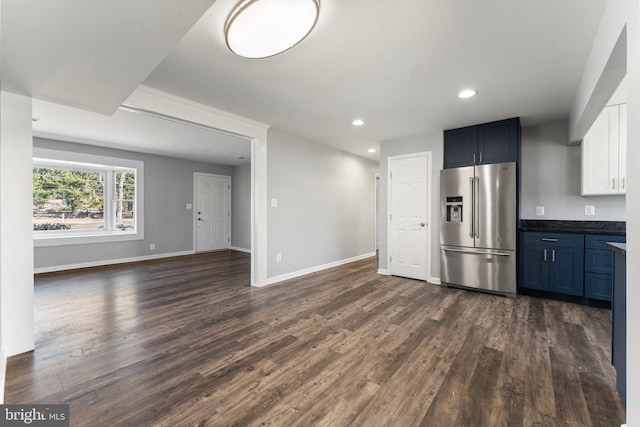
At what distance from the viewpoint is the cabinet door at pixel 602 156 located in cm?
313

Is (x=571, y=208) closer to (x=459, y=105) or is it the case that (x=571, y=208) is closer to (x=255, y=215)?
(x=459, y=105)

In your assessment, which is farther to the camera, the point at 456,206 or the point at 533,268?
the point at 456,206

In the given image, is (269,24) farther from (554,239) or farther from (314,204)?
(554,239)

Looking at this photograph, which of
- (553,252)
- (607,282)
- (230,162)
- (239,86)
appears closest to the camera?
(239,86)

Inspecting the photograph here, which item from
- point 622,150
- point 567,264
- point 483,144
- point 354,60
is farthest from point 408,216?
point 354,60

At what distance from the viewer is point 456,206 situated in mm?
3855

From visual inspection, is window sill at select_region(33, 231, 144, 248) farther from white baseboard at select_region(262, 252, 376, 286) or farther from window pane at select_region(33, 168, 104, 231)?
white baseboard at select_region(262, 252, 376, 286)

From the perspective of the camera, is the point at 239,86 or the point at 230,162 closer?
the point at 239,86

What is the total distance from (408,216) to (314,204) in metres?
1.63

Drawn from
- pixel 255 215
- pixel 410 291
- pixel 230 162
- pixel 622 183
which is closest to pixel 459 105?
pixel 622 183

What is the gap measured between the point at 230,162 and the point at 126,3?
6.10 m

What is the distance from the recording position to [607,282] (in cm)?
304

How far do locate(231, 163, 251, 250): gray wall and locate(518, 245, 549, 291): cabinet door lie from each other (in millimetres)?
5824

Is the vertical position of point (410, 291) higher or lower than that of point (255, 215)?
lower
